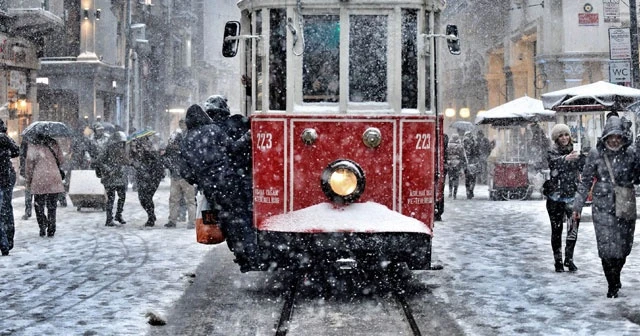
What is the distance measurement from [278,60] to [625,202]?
11.6 feet

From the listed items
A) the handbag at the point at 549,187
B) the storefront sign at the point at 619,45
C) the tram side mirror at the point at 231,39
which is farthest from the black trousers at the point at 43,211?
the storefront sign at the point at 619,45

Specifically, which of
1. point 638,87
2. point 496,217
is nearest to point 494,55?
point 638,87

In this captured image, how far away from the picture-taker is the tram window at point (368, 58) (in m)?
9.11

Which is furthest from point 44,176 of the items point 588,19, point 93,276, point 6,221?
point 588,19

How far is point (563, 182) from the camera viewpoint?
34.7 ft

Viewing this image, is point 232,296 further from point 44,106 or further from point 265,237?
point 44,106

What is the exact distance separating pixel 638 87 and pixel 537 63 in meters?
12.9

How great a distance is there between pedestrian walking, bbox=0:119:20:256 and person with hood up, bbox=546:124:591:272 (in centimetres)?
698

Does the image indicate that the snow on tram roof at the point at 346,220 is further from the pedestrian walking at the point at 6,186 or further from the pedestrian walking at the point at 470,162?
the pedestrian walking at the point at 470,162

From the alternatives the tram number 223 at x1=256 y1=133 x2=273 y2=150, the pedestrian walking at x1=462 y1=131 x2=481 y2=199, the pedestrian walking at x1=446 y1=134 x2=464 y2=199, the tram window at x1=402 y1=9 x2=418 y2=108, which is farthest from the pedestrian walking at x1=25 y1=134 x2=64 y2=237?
the pedestrian walking at x1=462 y1=131 x2=481 y2=199

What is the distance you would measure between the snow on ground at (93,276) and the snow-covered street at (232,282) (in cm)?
→ 1

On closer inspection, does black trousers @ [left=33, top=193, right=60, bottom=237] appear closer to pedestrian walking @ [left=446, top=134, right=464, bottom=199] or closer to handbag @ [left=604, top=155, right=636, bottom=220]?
handbag @ [left=604, top=155, right=636, bottom=220]

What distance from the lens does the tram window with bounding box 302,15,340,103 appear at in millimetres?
9109

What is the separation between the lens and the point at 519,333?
7520 millimetres
